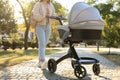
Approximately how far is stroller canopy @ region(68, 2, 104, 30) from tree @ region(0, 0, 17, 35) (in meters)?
30.3

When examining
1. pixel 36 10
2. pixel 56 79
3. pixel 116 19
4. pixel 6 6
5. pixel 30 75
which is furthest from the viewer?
pixel 6 6

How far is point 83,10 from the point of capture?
7.61 metres

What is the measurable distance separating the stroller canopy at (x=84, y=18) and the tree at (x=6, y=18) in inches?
1195

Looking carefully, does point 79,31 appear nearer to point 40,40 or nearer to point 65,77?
point 65,77

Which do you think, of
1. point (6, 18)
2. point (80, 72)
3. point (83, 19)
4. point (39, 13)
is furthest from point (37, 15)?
point (6, 18)

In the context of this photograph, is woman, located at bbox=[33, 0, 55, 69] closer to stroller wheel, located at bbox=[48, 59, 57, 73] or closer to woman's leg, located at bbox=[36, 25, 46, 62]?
woman's leg, located at bbox=[36, 25, 46, 62]

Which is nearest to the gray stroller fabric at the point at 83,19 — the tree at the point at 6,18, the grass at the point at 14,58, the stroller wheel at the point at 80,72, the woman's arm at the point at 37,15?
the stroller wheel at the point at 80,72

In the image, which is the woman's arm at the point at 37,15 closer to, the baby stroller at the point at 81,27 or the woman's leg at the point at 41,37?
the woman's leg at the point at 41,37

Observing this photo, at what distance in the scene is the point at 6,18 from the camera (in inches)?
1512

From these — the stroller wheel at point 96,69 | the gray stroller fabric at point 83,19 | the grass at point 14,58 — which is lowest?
the grass at point 14,58

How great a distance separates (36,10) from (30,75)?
6.34 feet

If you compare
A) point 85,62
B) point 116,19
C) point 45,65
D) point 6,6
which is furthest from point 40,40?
point 6,6

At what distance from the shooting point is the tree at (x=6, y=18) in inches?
1485

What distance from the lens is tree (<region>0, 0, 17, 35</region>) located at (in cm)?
3772
